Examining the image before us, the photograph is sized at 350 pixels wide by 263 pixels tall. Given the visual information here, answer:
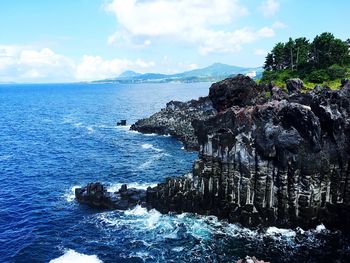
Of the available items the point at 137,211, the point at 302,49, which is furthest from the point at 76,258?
the point at 302,49

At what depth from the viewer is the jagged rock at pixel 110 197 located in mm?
66438

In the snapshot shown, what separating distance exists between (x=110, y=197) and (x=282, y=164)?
3033cm

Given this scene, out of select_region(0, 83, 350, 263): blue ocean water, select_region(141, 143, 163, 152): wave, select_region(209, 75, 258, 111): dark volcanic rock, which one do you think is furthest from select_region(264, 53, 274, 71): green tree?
select_region(209, 75, 258, 111): dark volcanic rock

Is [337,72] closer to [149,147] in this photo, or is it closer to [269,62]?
[269,62]

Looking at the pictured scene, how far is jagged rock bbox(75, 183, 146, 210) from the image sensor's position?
218 ft

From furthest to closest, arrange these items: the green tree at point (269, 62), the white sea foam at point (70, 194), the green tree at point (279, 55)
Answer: the green tree at point (269, 62) < the green tree at point (279, 55) < the white sea foam at point (70, 194)

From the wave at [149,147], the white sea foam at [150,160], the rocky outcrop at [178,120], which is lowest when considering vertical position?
the white sea foam at [150,160]

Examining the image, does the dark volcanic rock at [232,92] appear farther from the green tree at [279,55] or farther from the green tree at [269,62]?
the green tree at [269,62]

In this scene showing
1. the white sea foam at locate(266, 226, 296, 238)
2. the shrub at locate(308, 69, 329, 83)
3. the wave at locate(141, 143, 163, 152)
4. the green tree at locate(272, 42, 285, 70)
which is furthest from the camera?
the green tree at locate(272, 42, 285, 70)

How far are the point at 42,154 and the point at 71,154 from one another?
26.9 ft

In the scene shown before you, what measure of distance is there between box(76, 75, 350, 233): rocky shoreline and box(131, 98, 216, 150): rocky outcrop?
52.8 metres

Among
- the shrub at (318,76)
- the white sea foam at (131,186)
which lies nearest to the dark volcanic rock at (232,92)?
the white sea foam at (131,186)

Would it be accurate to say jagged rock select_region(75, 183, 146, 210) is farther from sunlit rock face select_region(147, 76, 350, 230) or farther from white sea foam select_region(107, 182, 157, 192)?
sunlit rock face select_region(147, 76, 350, 230)

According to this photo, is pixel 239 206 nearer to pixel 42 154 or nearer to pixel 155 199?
pixel 155 199
